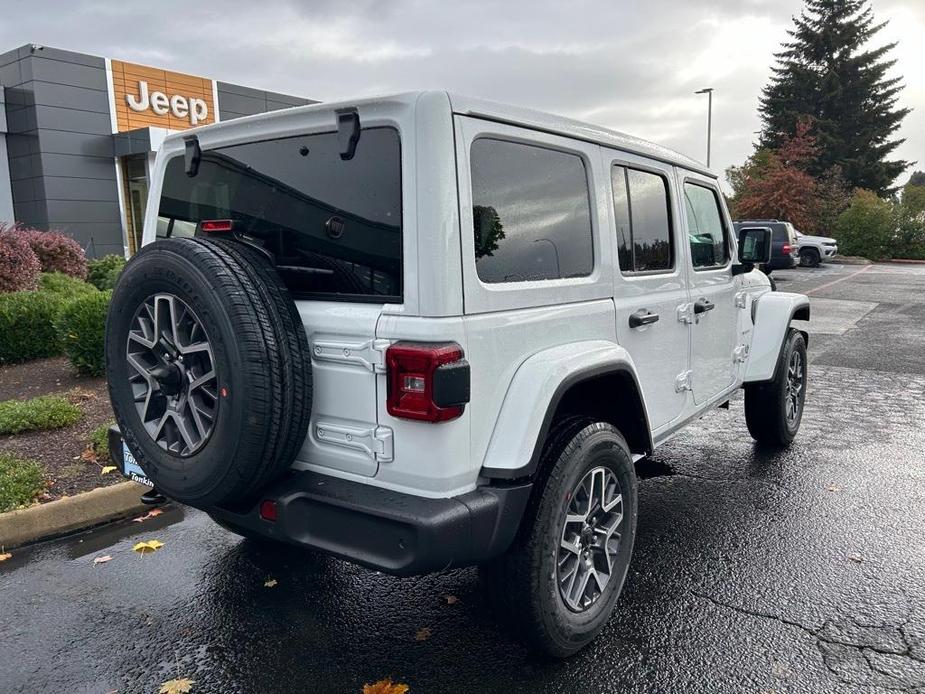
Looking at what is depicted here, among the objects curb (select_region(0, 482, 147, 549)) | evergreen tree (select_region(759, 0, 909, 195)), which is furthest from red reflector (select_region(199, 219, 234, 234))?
evergreen tree (select_region(759, 0, 909, 195))

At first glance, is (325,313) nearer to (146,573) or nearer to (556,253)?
(556,253)

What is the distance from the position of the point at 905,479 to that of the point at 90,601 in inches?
196

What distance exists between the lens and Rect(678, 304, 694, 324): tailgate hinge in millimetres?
3770

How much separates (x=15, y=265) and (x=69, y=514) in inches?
268

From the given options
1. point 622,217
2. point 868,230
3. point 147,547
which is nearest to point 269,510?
point 147,547

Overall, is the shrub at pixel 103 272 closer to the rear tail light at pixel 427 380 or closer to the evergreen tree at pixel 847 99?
the rear tail light at pixel 427 380

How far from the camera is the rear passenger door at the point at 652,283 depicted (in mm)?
3312

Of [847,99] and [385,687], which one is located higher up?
[847,99]

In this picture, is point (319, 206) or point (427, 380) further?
point (319, 206)

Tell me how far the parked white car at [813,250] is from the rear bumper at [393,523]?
28151 mm

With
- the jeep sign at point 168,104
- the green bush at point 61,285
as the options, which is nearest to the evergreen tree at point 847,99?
the jeep sign at point 168,104

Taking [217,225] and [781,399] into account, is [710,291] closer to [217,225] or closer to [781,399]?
[781,399]

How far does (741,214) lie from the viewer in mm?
35969

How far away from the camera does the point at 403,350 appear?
2355mm
